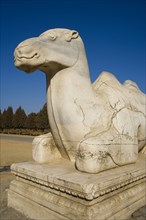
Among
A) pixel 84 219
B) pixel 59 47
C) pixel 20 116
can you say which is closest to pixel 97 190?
pixel 84 219

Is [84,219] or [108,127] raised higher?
[108,127]

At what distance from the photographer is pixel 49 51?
2.35 m

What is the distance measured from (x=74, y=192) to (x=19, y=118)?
112 ft

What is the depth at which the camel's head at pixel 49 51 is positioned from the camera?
223 centimetres

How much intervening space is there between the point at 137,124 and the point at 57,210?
5.12 feet

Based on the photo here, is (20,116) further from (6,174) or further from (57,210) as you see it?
(57,210)

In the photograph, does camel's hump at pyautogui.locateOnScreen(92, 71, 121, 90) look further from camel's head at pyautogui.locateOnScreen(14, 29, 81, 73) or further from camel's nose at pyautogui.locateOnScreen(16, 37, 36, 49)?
camel's nose at pyautogui.locateOnScreen(16, 37, 36, 49)

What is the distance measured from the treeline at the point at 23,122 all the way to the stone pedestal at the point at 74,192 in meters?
24.9

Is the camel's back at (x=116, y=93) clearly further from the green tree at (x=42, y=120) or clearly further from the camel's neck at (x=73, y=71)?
the green tree at (x=42, y=120)

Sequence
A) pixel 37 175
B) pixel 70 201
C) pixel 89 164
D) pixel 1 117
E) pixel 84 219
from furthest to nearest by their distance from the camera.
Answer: pixel 1 117, pixel 37 175, pixel 89 164, pixel 70 201, pixel 84 219

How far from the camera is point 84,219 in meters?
1.80

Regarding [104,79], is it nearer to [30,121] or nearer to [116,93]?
[116,93]

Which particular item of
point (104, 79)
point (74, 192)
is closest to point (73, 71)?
point (104, 79)


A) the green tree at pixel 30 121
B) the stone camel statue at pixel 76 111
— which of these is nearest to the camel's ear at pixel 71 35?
the stone camel statue at pixel 76 111
